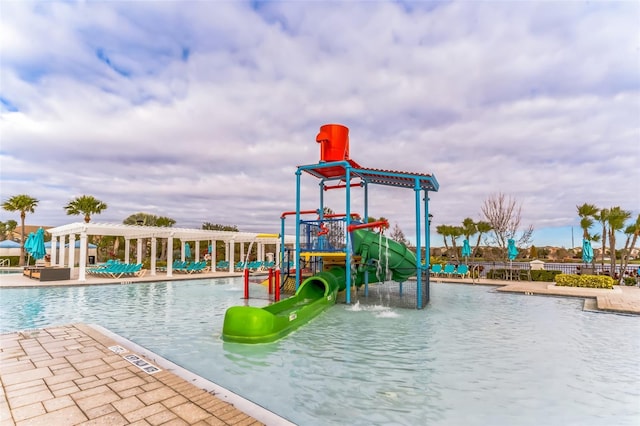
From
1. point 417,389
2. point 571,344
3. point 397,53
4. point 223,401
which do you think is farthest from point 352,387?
point 397,53

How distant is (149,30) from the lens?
27.1 ft

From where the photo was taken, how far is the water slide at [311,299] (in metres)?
6.96

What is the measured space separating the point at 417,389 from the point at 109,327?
7394 millimetres

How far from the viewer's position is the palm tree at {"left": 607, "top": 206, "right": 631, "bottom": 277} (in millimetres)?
20781

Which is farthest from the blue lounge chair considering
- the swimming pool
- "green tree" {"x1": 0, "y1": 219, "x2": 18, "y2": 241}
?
"green tree" {"x1": 0, "y1": 219, "x2": 18, "y2": 241}

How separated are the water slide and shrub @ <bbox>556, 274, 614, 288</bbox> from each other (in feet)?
28.8

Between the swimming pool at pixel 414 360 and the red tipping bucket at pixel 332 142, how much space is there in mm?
5491

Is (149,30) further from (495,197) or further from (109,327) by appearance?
(495,197)

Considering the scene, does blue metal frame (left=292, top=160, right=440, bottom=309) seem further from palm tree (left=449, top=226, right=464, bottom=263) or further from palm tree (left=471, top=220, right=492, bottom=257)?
palm tree (left=449, top=226, right=464, bottom=263)

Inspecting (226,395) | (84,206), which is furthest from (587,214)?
(84,206)

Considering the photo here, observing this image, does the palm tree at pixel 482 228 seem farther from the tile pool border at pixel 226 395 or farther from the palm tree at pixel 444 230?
the tile pool border at pixel 226 395

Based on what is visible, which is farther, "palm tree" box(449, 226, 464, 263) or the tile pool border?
"palm tree" box(449, 226, 464, 263)

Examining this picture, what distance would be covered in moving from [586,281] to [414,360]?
15.0 metres

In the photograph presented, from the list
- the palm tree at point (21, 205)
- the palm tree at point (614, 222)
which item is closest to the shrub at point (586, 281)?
the palm tree at point (614, 222)
